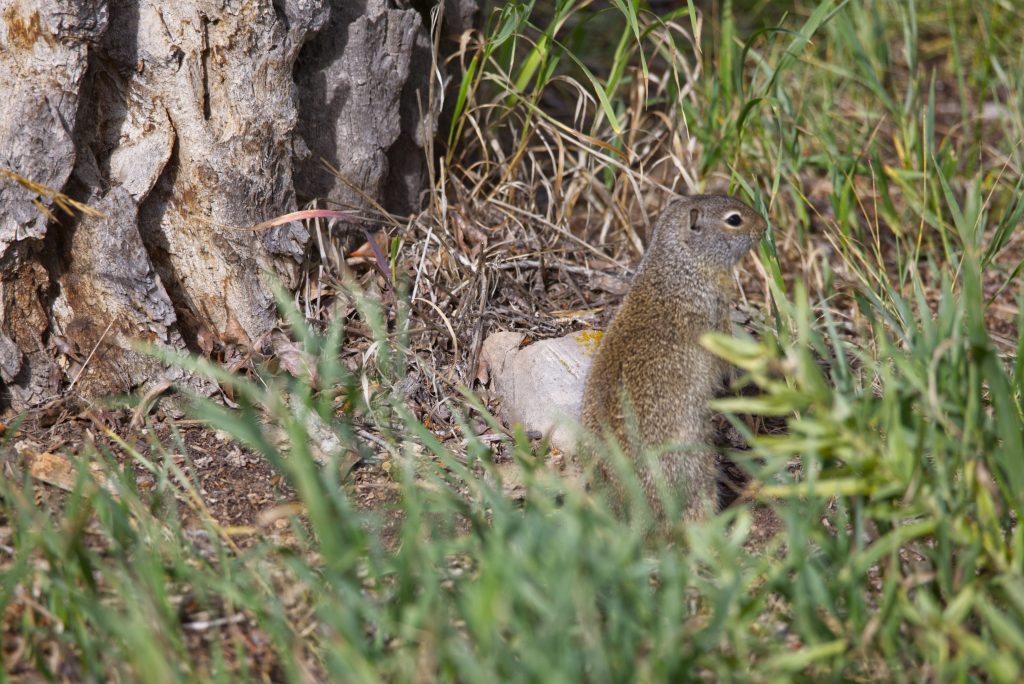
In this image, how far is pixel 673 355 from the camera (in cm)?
359

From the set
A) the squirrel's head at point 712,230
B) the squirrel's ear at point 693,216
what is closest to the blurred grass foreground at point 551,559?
the squirrel's head at point 712,230

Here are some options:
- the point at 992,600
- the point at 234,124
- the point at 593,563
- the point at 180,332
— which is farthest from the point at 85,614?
the point at 992,600

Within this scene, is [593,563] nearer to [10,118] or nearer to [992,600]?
[992,600]

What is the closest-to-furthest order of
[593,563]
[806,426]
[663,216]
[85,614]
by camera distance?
[593,563] < [806,426] < [85,614] < [663,216]

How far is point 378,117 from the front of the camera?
4.16 m

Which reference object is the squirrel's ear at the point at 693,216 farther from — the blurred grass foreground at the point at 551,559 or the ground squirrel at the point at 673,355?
the blurred grass foreground at the point at 551,559

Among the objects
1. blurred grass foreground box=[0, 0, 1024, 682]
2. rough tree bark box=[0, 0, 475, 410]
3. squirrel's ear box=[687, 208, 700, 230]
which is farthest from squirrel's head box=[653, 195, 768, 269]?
rough tree bark box=[0, 0, 475, 410]

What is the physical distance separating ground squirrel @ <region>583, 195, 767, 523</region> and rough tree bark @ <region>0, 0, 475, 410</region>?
1.23 m

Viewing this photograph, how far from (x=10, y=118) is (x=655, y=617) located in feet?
8.55

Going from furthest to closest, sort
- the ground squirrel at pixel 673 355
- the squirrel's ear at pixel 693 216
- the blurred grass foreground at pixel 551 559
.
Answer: the squirrel's ear at pixel 693 216
the ground squirrel at pixel 673 355
the blurred grass foreground at pixel 551 559

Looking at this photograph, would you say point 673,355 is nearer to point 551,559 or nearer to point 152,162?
point 551,559

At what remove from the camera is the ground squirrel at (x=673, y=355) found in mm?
3342

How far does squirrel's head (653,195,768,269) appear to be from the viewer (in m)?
3.95

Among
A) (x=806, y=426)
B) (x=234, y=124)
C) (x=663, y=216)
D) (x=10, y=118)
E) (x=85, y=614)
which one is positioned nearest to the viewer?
(x=806, y=426)
